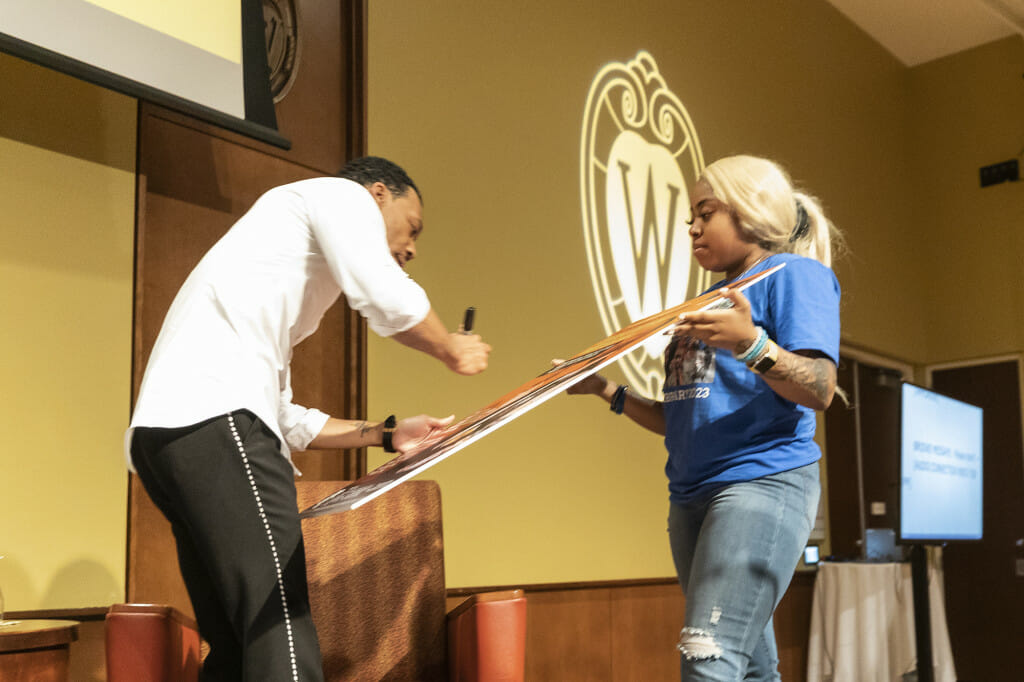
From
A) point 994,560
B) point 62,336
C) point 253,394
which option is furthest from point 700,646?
point 994,560

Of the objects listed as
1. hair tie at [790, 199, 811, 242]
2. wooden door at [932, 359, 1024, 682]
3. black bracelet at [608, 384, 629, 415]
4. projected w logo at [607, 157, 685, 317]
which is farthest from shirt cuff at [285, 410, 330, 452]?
wooden door at [932, 359, 1024, 682]

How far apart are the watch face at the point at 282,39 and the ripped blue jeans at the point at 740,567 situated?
1.99 meters

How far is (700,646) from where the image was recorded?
1393mm

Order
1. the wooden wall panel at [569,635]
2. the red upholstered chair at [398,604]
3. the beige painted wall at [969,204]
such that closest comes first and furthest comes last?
the red upholstered chair at [398,604] < the wooden wall panel at [569,635] < the beige painted wall at [969,204]

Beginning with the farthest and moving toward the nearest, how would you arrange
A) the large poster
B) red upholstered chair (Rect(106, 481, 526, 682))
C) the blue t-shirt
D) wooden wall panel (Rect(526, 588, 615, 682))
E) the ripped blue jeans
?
wooden wall panel (Rect(526, 588, 615, 682)), red upholstered chair (Rect(106, 481, 526, 682)), the blue t-shirt, the ripped blue jeans, the large poster

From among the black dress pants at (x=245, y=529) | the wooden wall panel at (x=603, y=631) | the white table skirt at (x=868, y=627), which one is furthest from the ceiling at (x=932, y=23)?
the black dress pants at (x=245, y=529)

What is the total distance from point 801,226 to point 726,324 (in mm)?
455

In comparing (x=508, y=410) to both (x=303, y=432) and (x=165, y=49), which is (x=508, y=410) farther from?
(x=165, y=49)

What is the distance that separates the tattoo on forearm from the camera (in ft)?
4.76

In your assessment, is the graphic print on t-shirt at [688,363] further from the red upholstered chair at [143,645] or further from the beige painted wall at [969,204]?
the beige painted wall at [969,204]

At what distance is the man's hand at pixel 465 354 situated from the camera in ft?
5.04

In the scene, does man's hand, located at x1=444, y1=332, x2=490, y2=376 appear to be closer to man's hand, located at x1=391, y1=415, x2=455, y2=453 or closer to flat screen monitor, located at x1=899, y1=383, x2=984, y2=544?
man's hand, located at x1=391, y1=415, x2=455, y2=453

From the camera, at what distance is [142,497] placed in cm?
233

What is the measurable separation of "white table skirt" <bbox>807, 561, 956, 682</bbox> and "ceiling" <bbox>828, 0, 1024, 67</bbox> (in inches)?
137
